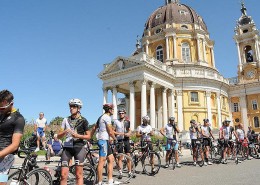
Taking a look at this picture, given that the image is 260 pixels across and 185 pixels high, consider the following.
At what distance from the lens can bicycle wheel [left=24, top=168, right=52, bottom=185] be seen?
4.53 m

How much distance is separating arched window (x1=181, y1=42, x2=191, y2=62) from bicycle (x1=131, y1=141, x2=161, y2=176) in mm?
36118

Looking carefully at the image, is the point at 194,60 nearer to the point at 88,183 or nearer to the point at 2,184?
the point at 88,183

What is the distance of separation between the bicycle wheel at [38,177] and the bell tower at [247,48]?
1782 inches

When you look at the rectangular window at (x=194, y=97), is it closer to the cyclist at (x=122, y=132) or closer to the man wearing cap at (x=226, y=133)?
the man wearing cap at (x=226, y=133)

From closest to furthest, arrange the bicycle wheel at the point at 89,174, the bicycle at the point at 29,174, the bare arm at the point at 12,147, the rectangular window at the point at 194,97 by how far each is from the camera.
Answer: the bare arm at the point at 12,147 → the bicycle at the point at 29,174 → the bicycle wheel at the point at 89,174 → the rectangular window at the point at 194,97

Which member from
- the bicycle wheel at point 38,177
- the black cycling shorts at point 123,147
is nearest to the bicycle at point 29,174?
the bicycle wheel at point 38,177

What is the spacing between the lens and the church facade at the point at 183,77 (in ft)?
112

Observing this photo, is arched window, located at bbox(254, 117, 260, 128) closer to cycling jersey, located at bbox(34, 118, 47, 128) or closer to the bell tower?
the bell tower

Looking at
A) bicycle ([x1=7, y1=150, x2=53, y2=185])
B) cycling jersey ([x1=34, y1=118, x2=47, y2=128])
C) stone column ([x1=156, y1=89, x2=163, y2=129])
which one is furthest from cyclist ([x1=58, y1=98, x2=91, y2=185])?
stone column ([x1=156, y1=89, x2=163, y2=129])

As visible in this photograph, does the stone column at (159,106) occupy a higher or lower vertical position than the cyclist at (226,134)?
higher

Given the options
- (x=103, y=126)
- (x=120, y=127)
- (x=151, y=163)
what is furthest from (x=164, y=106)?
(x=103, y=126)

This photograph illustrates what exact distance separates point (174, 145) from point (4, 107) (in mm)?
7735

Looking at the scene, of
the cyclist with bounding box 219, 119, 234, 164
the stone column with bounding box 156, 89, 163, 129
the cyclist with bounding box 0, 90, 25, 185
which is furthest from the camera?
the stone column with bounding box 156, 89, 163, 129

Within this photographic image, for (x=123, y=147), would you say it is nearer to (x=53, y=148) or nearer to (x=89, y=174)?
(x=89, y=174)
